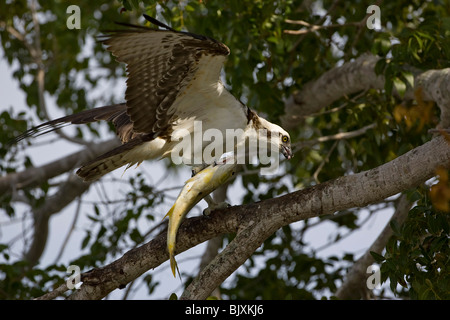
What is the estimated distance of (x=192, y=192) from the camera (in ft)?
12.5

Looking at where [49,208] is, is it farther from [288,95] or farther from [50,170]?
[288,95]

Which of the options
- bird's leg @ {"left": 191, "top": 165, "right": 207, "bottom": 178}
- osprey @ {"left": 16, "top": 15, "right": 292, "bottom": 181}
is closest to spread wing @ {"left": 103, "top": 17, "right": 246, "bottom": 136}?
osprey @ {"left": 16, "top": 15, "right": 292, "bottom": 181}

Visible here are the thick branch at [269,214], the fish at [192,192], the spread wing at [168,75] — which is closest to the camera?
the thick branch at [269,214]

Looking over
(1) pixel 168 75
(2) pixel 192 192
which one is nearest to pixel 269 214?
(2) pixel 192 192

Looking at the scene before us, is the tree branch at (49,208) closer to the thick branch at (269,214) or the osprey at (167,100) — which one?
the osprey at (167,100)

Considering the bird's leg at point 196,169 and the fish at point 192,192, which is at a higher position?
the fish at point 192,192

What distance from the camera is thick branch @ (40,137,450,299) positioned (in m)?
3.40

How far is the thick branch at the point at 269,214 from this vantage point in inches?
134

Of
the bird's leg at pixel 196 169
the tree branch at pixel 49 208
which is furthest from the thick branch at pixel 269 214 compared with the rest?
the tree branch at pixel 49 208

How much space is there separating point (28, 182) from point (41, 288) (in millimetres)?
1942

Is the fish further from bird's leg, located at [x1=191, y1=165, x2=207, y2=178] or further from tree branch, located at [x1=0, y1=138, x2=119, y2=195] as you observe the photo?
tree branch, located at [x1=0, y1=138, x2=119, y2=195]

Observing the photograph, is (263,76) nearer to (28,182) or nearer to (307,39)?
(307,39)

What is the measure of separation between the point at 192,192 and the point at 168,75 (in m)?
0.99
